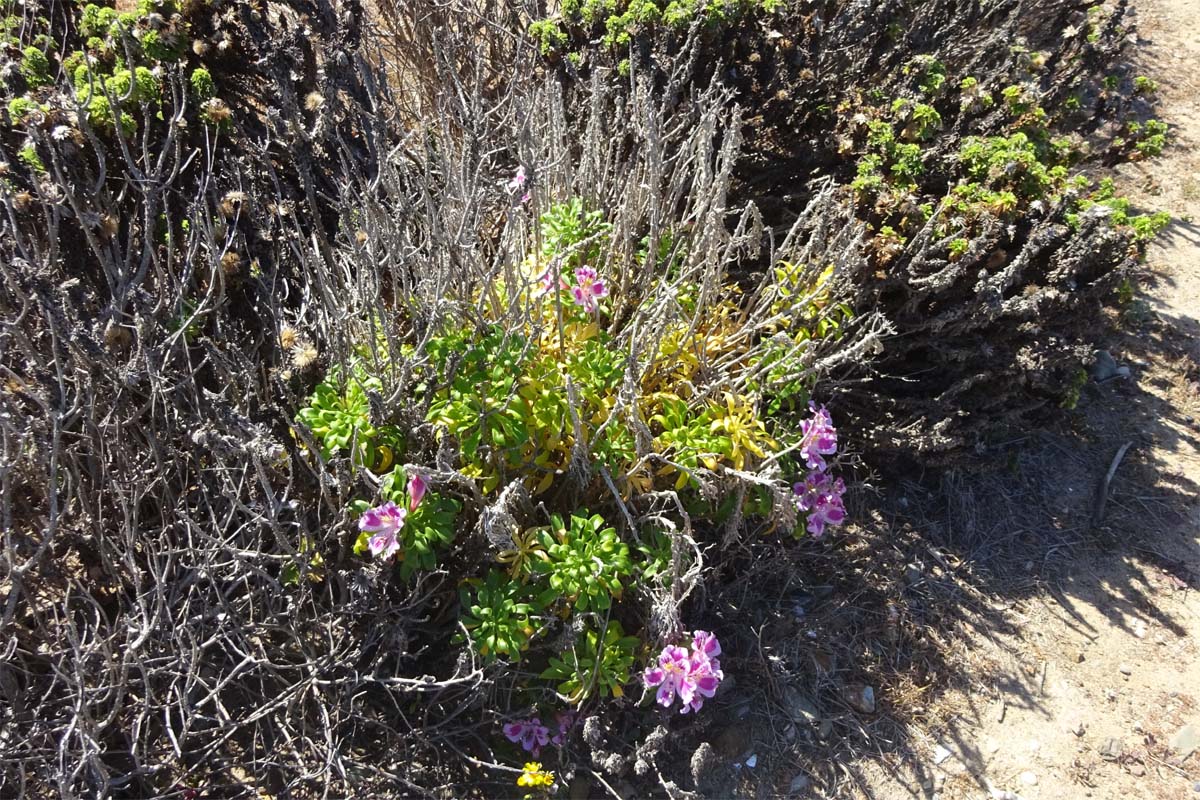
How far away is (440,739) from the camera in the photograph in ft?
7.64

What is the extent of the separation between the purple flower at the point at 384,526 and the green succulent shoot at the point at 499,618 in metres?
0.26

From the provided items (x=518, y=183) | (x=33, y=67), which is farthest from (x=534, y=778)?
(x=33, y=67)

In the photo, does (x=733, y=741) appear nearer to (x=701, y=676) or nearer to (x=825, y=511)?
(x=701, y=676)

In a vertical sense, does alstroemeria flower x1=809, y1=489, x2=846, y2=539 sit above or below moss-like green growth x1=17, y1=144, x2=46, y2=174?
below

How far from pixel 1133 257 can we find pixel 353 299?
8.41ft

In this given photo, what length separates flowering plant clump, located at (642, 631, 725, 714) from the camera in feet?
7.07

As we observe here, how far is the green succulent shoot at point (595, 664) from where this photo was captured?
7.20ft

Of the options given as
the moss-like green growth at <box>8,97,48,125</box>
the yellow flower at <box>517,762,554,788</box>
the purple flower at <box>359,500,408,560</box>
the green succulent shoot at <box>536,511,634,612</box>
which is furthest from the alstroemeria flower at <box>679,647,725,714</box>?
the moss-like green growth at <box>8,97,48,125</box>

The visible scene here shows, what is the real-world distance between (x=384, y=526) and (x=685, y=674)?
2.76 feet

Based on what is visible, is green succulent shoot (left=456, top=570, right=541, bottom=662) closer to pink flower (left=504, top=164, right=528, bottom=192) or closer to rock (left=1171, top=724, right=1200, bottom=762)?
pink flower (left=504, top=164, right=528, bottom=192)

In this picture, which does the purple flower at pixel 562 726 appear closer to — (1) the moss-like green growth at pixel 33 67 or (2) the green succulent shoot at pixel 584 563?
(2) the green succulent shoot at pixel 584 563

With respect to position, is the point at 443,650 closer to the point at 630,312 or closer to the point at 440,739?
the point at 440,739

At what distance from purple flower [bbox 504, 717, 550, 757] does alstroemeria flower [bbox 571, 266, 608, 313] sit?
3.83 ft

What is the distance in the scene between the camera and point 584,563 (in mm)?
2080
